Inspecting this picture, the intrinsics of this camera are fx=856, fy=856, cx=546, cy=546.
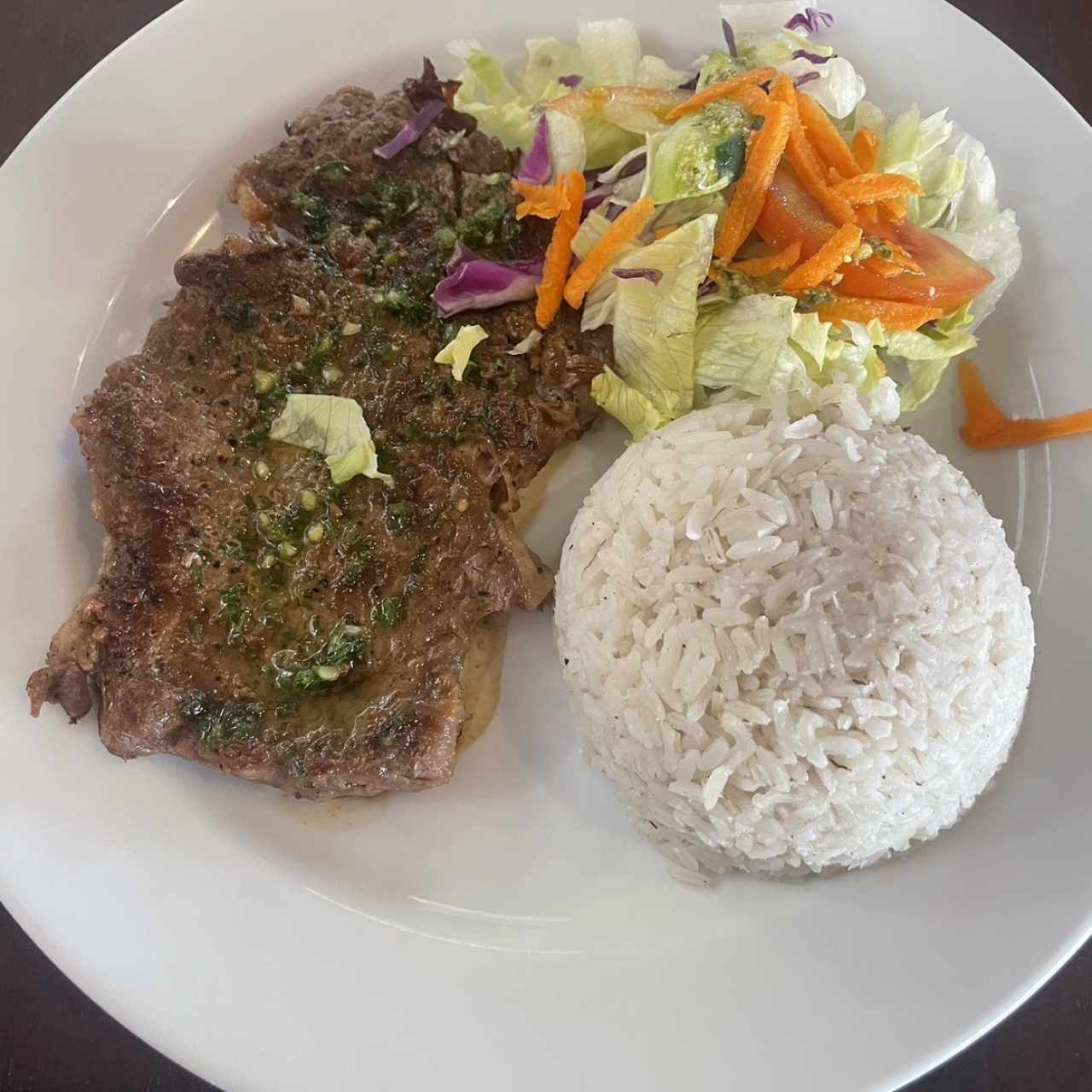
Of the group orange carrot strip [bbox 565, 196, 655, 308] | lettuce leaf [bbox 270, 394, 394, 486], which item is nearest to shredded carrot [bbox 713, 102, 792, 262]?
orange carrot strip [bbox 565, 196, 655, 308]

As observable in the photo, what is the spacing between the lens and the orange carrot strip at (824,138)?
228cm

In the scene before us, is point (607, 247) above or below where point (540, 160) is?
below

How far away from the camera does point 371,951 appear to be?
85.8 inches

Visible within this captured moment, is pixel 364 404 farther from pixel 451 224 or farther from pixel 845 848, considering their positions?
pixel 845 848

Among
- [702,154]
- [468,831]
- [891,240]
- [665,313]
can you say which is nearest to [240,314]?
[665,313]

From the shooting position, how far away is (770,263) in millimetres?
2295

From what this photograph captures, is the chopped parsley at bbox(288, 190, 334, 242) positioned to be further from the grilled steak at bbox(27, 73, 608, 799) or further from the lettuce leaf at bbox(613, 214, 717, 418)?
the lettuce leaf at bbox(613, 214, 717, 418)

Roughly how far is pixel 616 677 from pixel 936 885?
946 millimetres

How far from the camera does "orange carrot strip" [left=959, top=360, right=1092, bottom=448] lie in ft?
7.61

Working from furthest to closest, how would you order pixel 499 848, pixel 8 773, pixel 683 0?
pixel 683 0 → pixel 499 848 → pixel 8 773

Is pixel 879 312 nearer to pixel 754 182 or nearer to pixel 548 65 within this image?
pixel 754 182

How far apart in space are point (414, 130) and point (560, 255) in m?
0.57

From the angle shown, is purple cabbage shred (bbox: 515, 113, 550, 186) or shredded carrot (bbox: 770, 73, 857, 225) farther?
purple cabbage shred (bbox: 515, 113, 550, 186)

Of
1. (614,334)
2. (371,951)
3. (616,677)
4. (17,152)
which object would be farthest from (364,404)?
(371,951)
